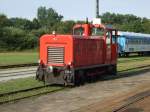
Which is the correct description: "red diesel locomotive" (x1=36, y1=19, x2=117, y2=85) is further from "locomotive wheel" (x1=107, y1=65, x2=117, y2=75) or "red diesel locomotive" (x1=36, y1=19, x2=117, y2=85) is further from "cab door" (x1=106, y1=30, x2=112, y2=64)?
"locomotive wheel" (x1=107, y1=65, x2=117, y2=75)

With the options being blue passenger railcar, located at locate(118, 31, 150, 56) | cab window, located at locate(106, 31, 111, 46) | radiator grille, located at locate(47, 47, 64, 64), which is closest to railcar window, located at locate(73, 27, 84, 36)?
cab window, located at locate(106, 31, 111, 46)

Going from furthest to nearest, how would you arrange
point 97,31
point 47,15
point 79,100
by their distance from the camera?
point 47,15, point 97,31, point 79,100

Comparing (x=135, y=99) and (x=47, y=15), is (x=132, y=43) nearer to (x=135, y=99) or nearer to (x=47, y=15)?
(x=135, y=99)

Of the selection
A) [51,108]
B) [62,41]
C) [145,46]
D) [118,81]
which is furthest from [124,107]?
[145,46]

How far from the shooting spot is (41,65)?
2048cm

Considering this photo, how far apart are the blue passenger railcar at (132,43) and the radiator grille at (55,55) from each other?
32.6m

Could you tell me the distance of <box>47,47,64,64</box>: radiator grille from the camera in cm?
2008

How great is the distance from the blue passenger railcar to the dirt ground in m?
33.3

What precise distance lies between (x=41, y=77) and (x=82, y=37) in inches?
107

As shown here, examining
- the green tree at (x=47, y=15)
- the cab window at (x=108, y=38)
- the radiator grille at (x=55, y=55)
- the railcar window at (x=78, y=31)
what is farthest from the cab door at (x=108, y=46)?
the green tree at (x=47, y=15)

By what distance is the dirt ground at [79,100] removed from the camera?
13.6 metres

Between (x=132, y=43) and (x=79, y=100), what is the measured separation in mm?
41664

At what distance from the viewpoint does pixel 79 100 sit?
15.6 metres

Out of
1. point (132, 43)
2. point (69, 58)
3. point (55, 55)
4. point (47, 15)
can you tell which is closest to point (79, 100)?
point (69, 58)
